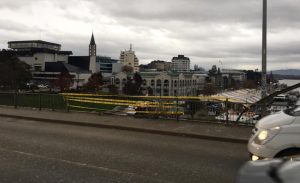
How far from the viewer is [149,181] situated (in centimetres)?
735

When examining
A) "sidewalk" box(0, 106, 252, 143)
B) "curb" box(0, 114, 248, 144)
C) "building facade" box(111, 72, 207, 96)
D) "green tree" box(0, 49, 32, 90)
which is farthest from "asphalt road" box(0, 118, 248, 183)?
"building facade" box(111, 72, 207, 96)

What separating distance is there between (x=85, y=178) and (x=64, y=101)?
13243 millimetres

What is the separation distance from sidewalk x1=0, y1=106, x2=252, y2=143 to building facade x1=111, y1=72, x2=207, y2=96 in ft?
349

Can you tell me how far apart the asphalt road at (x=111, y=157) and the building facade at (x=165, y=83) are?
112106 millimetres

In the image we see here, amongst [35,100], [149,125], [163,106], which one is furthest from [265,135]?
[35,100]

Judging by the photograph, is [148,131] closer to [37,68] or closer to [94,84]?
[94,84]

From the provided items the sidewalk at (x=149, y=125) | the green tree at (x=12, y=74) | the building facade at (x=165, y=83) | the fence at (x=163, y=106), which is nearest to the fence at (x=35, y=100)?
the fence at (x=163, y=106)

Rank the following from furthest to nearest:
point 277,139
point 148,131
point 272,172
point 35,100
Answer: point 35,100 < point 148,131 < point 277,139 < point 272,172

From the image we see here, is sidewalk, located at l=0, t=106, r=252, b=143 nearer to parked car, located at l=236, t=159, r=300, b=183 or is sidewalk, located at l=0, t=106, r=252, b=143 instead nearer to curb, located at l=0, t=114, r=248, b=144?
curb, located at l=0, t=114, r=248, b=144

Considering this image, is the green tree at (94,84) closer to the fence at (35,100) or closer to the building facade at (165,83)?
the building facade at (165,83)

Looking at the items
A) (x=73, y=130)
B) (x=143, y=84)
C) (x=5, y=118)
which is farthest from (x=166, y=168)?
(x=143, y=84)

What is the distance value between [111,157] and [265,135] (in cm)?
371

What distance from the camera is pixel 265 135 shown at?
7.15 metres

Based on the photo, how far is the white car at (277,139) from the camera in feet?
22.7
